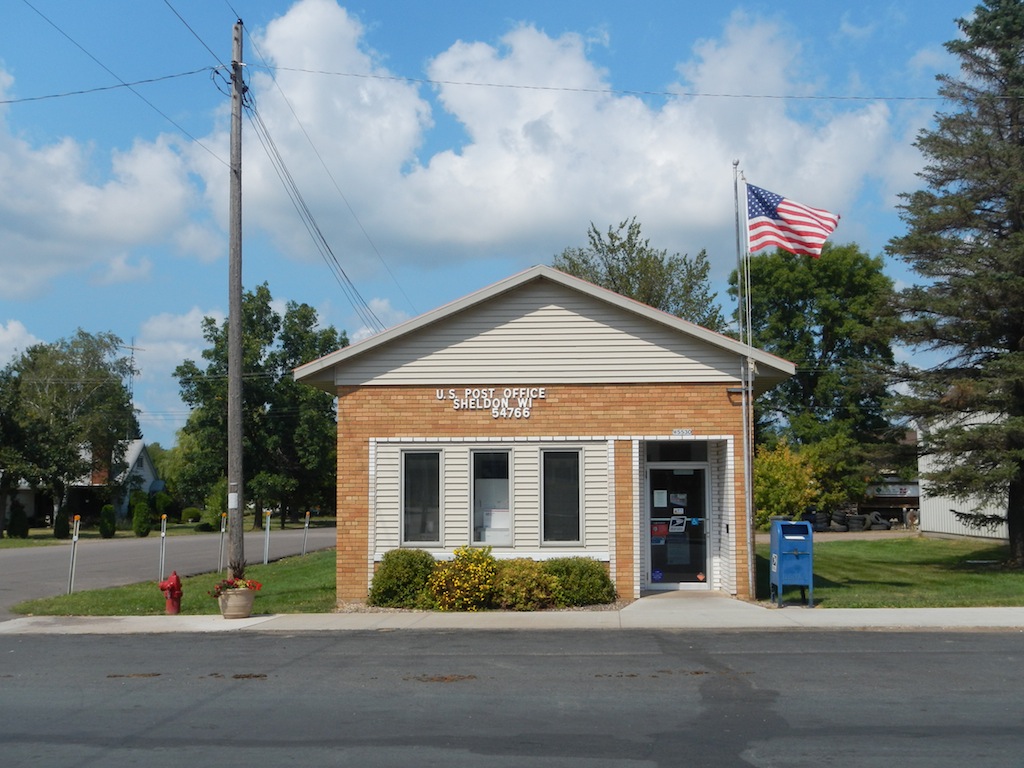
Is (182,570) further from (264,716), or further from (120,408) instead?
(120,408)

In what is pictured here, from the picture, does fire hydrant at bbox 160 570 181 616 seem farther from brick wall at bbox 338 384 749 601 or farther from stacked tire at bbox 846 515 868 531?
stacked tire at bbox 846 515 868 531

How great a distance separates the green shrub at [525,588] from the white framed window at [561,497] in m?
1.04

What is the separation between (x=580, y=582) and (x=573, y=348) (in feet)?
12.8

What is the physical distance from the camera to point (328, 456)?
6309 centimetres

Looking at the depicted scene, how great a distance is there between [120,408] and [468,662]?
65335 millimetres

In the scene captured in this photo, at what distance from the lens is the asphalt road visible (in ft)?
24.4

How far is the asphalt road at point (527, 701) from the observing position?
744cm

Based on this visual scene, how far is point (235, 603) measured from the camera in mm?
15961

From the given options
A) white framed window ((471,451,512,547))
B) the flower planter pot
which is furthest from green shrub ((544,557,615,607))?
the flower planter pot

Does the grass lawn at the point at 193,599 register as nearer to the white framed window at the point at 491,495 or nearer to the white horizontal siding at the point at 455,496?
the white horizontal siding at the point at 455,496

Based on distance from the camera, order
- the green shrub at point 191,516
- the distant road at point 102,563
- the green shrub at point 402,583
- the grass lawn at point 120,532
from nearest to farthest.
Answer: the green shrub at point 402,583 → the distant road at point 102,563 → the grass lawn at point 120,532 → the green shrub at point 191,516

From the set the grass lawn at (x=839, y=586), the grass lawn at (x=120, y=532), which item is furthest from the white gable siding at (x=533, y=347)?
the grass lawn at (x=120, y=532)

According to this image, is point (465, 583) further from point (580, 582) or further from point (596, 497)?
point (596, 497)

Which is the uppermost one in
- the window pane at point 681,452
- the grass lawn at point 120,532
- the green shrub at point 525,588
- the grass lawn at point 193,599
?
the window pane at point 681,452
